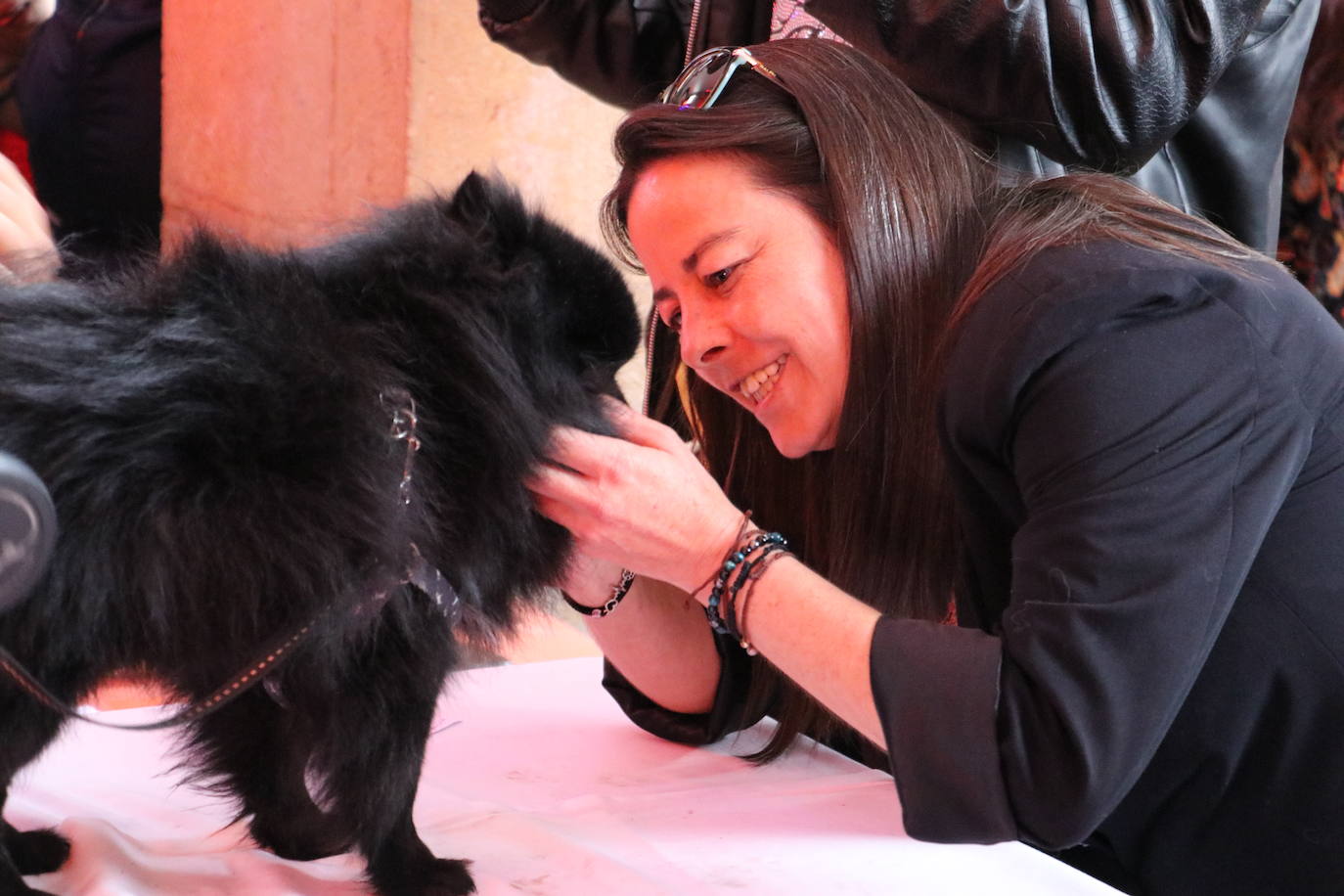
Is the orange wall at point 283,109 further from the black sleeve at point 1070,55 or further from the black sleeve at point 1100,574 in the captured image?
the black sleeve at point 1100,574

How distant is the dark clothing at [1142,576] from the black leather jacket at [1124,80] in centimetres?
23

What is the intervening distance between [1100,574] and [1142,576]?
1.2 inches

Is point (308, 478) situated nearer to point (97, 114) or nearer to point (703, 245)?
point (703, 245)

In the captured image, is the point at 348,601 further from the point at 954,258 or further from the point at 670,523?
the point at 954,258

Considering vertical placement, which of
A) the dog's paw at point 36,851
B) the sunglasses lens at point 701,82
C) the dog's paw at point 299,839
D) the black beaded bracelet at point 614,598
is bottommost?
the dog's paw at point 299,839

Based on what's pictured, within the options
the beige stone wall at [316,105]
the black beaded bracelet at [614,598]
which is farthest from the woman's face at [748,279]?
the beige stone wall at [316,105]

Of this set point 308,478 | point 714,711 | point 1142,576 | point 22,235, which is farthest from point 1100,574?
point 22,235

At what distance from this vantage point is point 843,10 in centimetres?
122

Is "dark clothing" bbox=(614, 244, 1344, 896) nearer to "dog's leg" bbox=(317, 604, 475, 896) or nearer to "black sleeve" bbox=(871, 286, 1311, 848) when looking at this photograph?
"black sleeve" bbox=(871, 286, 1311, 848)

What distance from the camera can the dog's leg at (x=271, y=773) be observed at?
1.07 m

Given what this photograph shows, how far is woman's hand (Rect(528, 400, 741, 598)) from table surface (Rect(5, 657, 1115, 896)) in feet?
0.70

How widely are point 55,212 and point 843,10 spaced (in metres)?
1.69

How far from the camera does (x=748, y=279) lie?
1181 mm

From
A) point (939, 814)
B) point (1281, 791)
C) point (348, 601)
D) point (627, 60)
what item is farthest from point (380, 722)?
point (627, 60)
